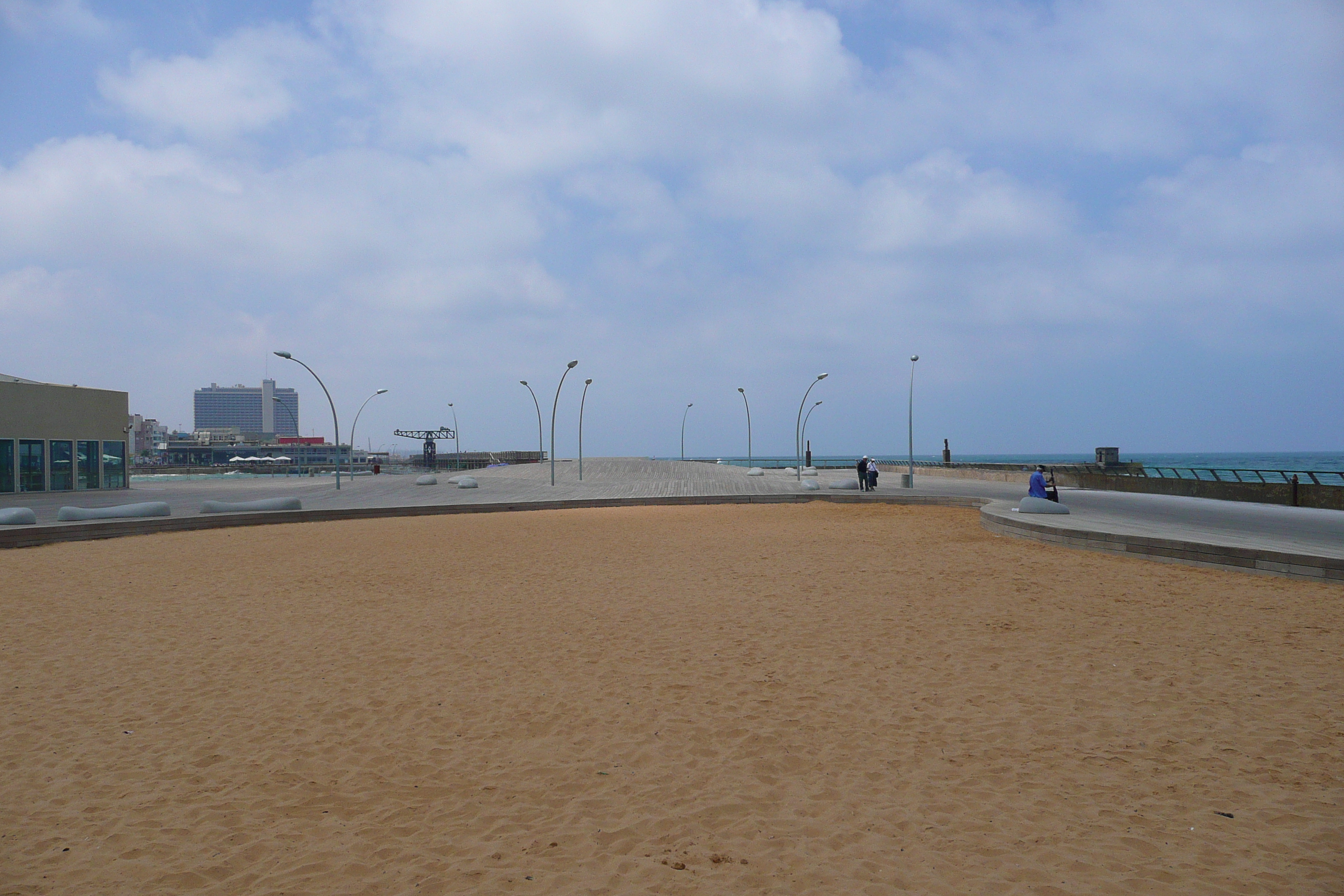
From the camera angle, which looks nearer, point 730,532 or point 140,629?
point 140,629

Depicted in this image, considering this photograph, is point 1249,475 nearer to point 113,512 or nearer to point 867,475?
point 867,475

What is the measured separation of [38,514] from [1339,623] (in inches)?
1107

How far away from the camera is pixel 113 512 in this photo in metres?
19.6

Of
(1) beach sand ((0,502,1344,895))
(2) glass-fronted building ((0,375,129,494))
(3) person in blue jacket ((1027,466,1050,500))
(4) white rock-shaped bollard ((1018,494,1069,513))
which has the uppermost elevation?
(2) glass-fronted building ((0,375,129,494))

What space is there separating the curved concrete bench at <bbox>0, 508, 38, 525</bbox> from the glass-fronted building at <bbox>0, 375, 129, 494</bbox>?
17661mm

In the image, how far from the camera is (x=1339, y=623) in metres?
8.31

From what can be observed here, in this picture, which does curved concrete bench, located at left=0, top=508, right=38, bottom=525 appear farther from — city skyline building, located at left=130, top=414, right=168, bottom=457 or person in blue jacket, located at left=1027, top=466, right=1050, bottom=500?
city skyline building, located at left=130, top=414, right=168, bottom=457

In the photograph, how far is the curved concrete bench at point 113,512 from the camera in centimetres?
1869

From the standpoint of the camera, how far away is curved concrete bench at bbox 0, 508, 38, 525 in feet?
56.4

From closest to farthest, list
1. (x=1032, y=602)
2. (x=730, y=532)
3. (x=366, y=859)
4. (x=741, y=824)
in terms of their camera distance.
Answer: (x=366, y=859)
(x=741, y=824)
(x=1032, y=602)
(x=730, y=532)

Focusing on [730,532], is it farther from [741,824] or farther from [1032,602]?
[741,824]

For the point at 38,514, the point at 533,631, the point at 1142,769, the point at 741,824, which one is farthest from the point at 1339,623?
the point at 38,514

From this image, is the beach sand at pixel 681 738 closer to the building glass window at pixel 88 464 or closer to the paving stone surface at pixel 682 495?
the paving stone surface at pixel 682 495

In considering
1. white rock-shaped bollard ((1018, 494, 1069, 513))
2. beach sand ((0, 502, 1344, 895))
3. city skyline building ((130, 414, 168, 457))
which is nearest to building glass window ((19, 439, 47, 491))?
beach sand ((0, 502, 1344, 895))
